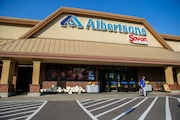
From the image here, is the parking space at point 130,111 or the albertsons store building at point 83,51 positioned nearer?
the parking space at point 130,111

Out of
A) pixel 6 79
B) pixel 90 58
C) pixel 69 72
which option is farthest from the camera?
pixel 69 72

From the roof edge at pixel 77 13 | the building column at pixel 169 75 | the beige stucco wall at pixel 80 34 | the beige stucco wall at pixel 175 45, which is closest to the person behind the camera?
the roof edge at pixel 77 13

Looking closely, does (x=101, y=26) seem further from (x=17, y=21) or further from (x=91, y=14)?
(x=17, y=21)

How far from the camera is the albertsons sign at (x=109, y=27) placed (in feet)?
53.9

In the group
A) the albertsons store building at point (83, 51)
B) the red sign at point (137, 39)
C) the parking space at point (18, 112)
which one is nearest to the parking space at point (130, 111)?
the parking space at point (18, 112)

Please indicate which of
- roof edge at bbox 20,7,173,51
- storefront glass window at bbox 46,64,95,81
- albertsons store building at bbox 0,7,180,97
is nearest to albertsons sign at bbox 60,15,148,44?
albertsons store building at bbox 0,7,180,97

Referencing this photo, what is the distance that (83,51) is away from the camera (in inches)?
551

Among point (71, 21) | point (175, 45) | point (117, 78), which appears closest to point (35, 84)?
point (71, 21)

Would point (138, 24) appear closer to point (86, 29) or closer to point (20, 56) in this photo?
point (86, 29)

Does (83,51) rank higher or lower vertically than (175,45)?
lower

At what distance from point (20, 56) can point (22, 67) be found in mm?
5111

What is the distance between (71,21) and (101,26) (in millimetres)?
3953

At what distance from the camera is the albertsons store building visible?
43.3 feet

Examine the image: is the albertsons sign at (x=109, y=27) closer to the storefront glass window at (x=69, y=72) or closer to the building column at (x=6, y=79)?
the storefront glass window at (x=69, y=72)
